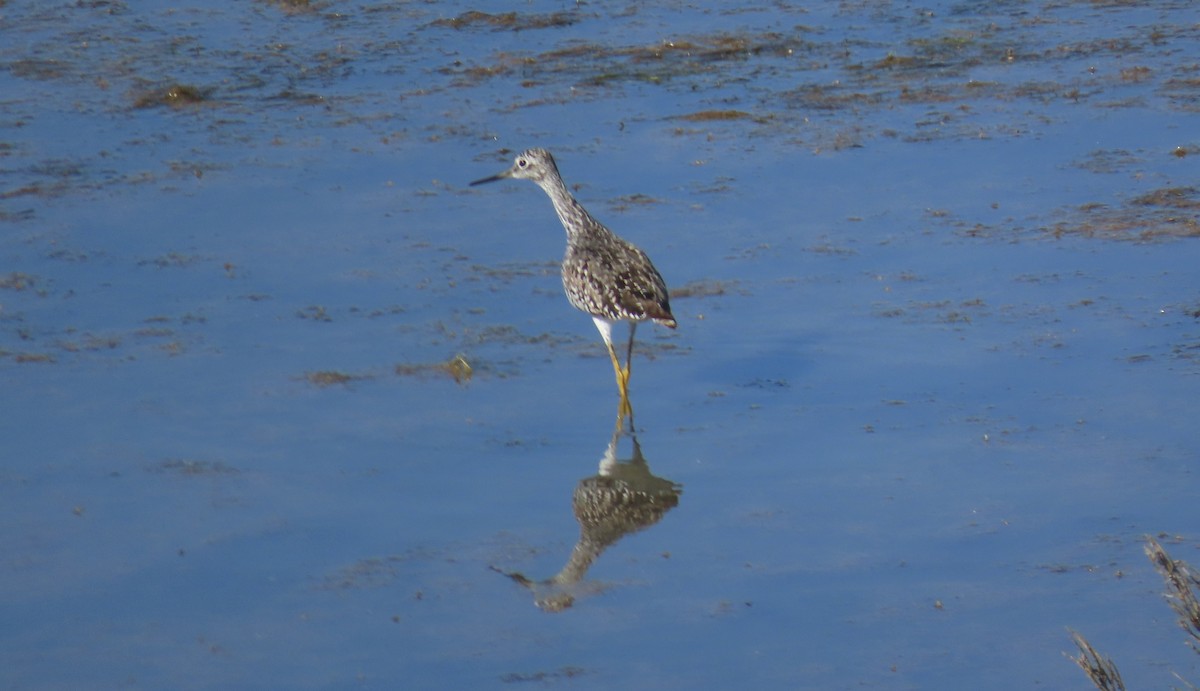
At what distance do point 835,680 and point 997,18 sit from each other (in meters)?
10.5

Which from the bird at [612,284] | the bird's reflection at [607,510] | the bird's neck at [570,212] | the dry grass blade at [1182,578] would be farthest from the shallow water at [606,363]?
the dry grass blade at [1182,578]

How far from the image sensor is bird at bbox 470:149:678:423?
8234mm

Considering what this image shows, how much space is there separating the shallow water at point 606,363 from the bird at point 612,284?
10.2 inches

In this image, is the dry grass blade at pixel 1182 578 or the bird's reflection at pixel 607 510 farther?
the bird's reflection at pixel 607 510

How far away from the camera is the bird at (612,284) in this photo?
27.0 feet

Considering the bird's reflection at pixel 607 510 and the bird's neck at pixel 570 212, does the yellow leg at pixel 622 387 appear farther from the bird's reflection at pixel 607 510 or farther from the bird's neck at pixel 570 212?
the bird's neck at pixel 570 212

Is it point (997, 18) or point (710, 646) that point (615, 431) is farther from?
point (997, 18)

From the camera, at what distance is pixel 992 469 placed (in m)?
7.29

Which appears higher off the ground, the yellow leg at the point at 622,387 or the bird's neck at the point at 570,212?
the bird's neck at the point at 570,212

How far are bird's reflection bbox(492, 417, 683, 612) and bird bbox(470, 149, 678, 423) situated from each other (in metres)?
0.56

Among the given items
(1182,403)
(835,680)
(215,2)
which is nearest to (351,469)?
(835,680)

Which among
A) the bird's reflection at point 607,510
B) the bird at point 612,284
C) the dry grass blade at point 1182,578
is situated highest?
the dry grass blade at point 1182,578

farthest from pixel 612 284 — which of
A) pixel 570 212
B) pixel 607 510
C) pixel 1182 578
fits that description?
pixel 1182 578

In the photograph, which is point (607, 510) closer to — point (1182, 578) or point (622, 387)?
point (622, 387)
